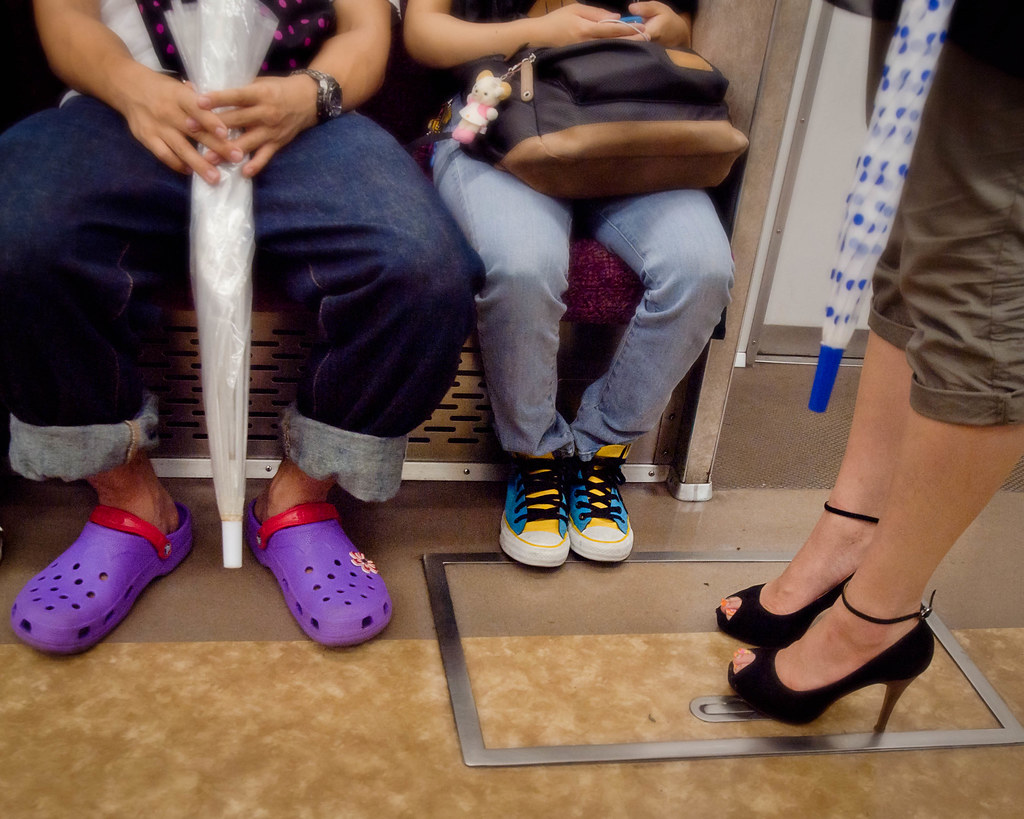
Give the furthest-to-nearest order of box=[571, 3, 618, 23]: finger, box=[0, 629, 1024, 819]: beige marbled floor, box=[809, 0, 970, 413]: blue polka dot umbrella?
box=[571, 3, 618, 23]: finger → box=[0, 629, 1024, 819]: beige marbled floor → box=[809, 0, 970, 413]: blue polka dot umbrella

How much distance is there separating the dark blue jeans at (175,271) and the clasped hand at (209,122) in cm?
3

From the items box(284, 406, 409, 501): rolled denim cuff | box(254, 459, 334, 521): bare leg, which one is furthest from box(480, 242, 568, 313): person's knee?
box(254, 459, 334, 521): bare leg

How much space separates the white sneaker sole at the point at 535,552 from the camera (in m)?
1.04

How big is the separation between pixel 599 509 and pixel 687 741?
372mm

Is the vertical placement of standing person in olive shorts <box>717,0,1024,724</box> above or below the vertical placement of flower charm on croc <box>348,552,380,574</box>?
above

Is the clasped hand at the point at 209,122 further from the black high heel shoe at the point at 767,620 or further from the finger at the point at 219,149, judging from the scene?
the black high heel shoe at the point at 767,620

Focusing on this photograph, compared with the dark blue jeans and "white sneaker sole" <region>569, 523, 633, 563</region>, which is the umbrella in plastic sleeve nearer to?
the dark blue jeans

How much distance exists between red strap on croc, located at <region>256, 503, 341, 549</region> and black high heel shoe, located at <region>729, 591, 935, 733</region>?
0.53m

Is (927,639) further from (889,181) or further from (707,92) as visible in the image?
(707,92)

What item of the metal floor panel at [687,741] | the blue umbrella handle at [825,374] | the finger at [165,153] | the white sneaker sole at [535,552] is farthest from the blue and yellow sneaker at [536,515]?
the finger at [165,153]

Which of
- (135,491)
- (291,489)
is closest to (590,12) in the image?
(291,489)

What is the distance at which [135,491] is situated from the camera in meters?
0.93

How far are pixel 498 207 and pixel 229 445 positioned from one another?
0.43 metres

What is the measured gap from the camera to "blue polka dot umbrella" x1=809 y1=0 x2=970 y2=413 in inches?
20.8
